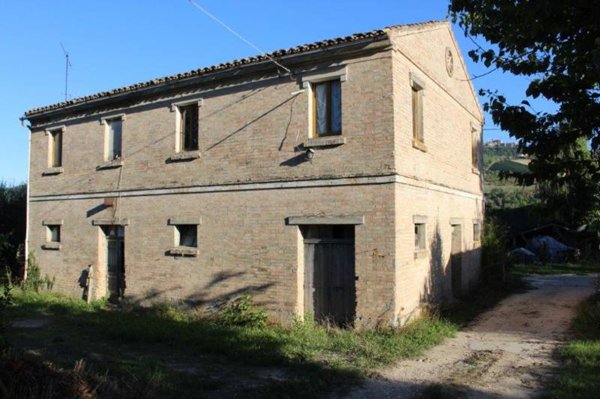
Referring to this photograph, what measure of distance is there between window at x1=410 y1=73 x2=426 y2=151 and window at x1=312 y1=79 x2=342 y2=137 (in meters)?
1.82

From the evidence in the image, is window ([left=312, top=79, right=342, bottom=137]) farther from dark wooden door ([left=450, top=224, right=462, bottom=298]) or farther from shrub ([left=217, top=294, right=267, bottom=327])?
dark wooden door ([left=450, top=224, right=462, bottom=298])

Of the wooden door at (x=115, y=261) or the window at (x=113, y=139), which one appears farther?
the window at (x=113, y=139)

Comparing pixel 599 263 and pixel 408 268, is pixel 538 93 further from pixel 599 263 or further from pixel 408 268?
pixel 599 263

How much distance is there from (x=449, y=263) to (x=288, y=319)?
17.4 feet

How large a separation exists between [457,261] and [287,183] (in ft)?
21.1

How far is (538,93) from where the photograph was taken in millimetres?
6902

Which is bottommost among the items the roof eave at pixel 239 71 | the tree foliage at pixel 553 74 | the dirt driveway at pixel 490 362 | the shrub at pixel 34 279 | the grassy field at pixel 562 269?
the dirt driveway at pixel 490 362

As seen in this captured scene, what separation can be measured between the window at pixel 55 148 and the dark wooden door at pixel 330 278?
10.3 metres

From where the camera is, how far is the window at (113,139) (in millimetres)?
14977

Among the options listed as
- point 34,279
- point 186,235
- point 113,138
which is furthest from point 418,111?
point 34,279

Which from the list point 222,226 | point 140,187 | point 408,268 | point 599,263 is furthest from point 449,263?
point 599,263

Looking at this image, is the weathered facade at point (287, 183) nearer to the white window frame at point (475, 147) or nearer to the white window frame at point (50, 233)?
the white window frame at point (50, 233)

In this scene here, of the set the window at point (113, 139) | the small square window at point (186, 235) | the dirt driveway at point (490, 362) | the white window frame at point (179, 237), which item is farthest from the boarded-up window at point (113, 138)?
the dirt driveway at point (490, 362)

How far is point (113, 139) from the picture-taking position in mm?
15172
